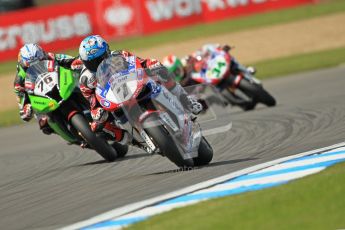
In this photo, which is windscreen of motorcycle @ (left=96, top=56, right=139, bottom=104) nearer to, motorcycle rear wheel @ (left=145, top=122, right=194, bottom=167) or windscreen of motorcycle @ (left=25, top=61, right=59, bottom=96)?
motorcycle rear wheel @ (left=145, top=122, right=194, bottom=167)

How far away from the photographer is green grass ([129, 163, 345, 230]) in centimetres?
642

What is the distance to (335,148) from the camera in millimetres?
9906

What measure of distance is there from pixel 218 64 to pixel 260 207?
9.41m

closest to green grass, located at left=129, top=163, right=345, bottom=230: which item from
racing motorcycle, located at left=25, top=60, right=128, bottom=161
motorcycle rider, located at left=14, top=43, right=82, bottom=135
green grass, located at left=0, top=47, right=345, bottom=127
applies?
racing motorcycle, located at left=25, top=60, right=128, bottom=161

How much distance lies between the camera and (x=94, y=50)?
1025 cm

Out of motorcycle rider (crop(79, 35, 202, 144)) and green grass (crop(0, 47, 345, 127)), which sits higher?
motorcycle rider (crop(79, 35, 202, 144))

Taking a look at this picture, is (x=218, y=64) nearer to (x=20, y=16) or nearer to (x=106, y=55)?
(x=106, y=55)

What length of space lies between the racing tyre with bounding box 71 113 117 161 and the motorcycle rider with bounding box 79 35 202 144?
1094 mm

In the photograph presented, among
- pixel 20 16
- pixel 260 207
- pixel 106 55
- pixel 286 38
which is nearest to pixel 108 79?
pixel 106 55

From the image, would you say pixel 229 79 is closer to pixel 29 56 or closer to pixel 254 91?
pixel 254 91

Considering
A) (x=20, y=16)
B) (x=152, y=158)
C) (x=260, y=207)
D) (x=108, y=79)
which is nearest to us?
(x=260, y=207)

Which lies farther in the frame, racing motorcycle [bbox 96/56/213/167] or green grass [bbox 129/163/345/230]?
racing motorcycle [bbox 96/56/213/167]

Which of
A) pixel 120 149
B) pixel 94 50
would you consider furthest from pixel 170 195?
pixel 120 149

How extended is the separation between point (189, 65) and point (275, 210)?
987cm
